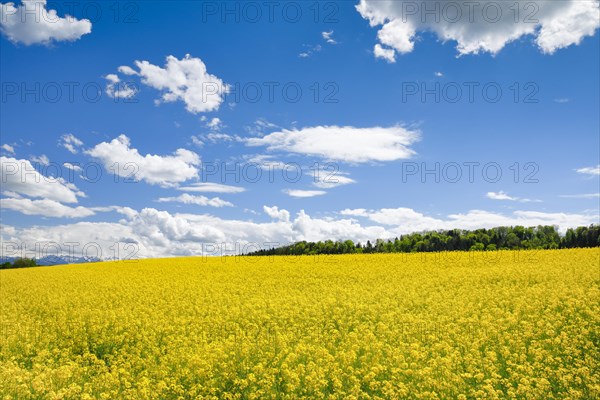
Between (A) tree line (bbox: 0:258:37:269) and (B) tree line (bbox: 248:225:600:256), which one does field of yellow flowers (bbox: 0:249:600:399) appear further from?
(A) tree line (bbox: 0:258:37:269)

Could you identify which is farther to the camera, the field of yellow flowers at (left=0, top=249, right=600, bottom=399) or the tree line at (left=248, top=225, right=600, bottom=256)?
the tree line at (left=248, top=225, right=600, bottom=256)

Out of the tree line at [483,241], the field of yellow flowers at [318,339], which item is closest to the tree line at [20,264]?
the tree line at [483,241]

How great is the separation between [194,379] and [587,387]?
8655 mm

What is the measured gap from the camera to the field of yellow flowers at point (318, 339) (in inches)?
359

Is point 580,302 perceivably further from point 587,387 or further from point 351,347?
point 351,347

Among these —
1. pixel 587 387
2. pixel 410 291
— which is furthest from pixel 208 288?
pixel 587 387

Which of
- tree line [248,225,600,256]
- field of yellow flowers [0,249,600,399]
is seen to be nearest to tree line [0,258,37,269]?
tree line [248,225,600,256]

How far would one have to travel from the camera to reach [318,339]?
39.8 ft

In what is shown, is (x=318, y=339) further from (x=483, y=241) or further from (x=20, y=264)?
(x=20, y=264)

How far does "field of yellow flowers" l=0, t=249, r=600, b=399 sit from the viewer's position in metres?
9.12

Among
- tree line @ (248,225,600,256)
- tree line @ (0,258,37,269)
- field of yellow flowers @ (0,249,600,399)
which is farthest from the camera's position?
tree line @ (0,258,37,269)

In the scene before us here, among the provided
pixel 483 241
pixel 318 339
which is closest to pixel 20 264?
pixel 483 241

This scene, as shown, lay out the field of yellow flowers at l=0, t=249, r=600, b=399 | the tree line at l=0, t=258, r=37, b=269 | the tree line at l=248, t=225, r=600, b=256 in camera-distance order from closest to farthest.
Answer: the field of yellow flowers at l=0, t=249, r=600, b=399, the tree line at l=248, t=225, r=600, b=256, the tree line at l=0, t=258, r=37, b=269

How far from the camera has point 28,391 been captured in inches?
329
